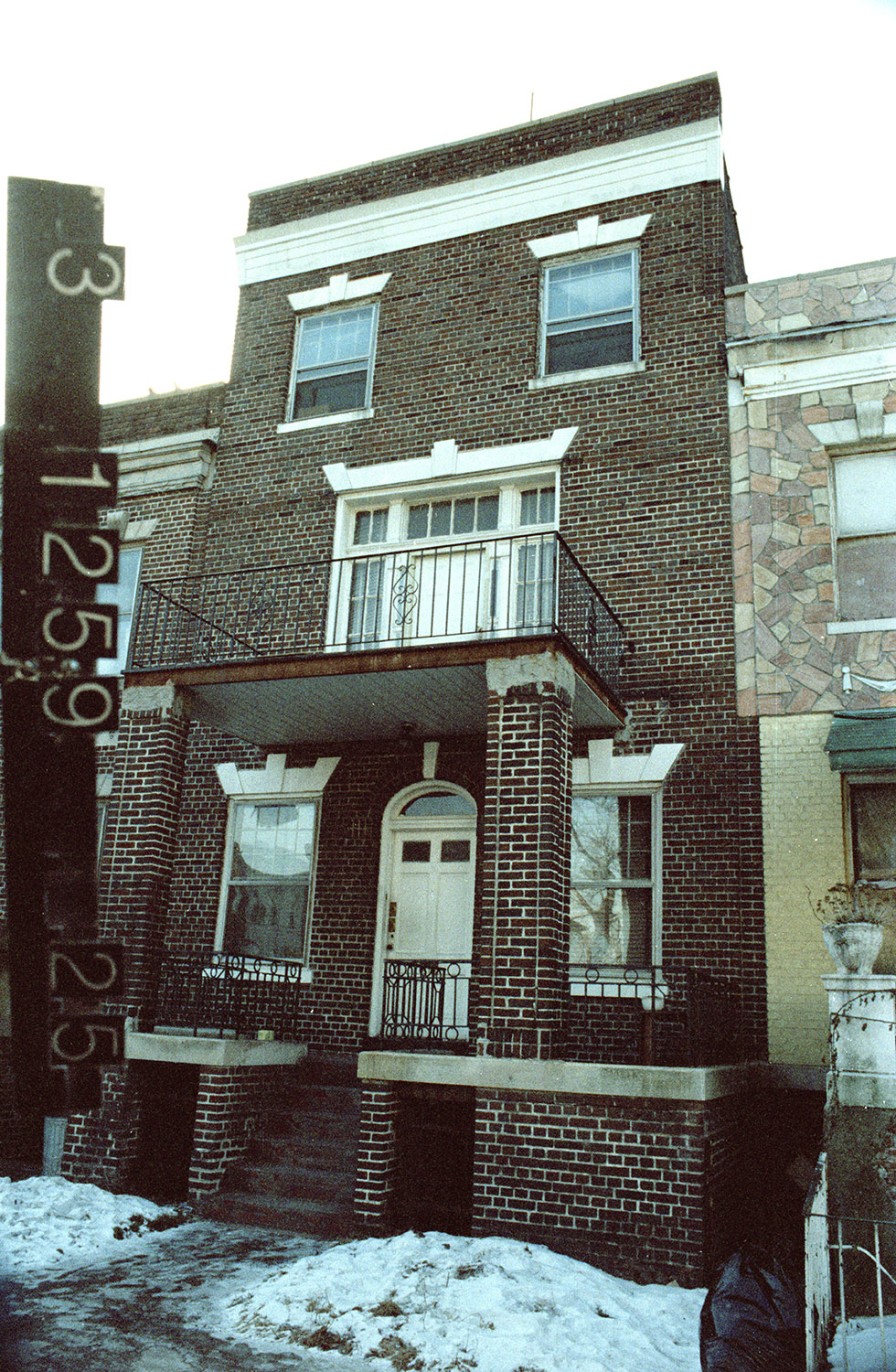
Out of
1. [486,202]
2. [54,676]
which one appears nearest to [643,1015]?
[54,676]

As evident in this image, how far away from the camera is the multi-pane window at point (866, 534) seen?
10.6 metres

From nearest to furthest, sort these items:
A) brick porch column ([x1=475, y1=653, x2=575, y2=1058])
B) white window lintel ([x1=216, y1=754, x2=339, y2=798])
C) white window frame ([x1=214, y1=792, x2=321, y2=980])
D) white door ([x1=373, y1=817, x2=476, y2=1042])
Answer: brick porch column ([x1=475, y1=653, x2=575, y2=1058])
white door ([x1=373, y1=817, x2=476, y2=1042])
white window frame ([x1=214, y1=792, x2=321, y2=980])
white window lintel ([x1=216, y1=754, x2=339, y2=798])

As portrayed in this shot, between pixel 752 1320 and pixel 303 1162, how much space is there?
4.51 metres

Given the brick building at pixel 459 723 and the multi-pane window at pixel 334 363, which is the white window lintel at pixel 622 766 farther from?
the multi-pane window at pixel 334 363

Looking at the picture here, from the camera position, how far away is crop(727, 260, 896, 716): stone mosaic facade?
34.2ft

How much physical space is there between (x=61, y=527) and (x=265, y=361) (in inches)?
466

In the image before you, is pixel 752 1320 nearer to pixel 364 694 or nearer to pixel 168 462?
pixel 364 694

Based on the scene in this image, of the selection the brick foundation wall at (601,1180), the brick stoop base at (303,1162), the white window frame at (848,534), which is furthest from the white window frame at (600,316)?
the brick foundation wall at (601,1180)

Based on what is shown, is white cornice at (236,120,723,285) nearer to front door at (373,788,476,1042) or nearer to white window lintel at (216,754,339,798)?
white window lintel at (216,754,339,798)

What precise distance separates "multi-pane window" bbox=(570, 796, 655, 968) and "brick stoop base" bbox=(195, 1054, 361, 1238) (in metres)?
2.65

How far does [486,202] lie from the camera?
44.5 feet

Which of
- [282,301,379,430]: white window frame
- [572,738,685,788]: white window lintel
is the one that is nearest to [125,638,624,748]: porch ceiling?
[572,738,685,788]: white window lintel

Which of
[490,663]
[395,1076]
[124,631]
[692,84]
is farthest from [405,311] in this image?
[395,1076]

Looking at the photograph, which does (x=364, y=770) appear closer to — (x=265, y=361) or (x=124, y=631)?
(x=124, y=631)
